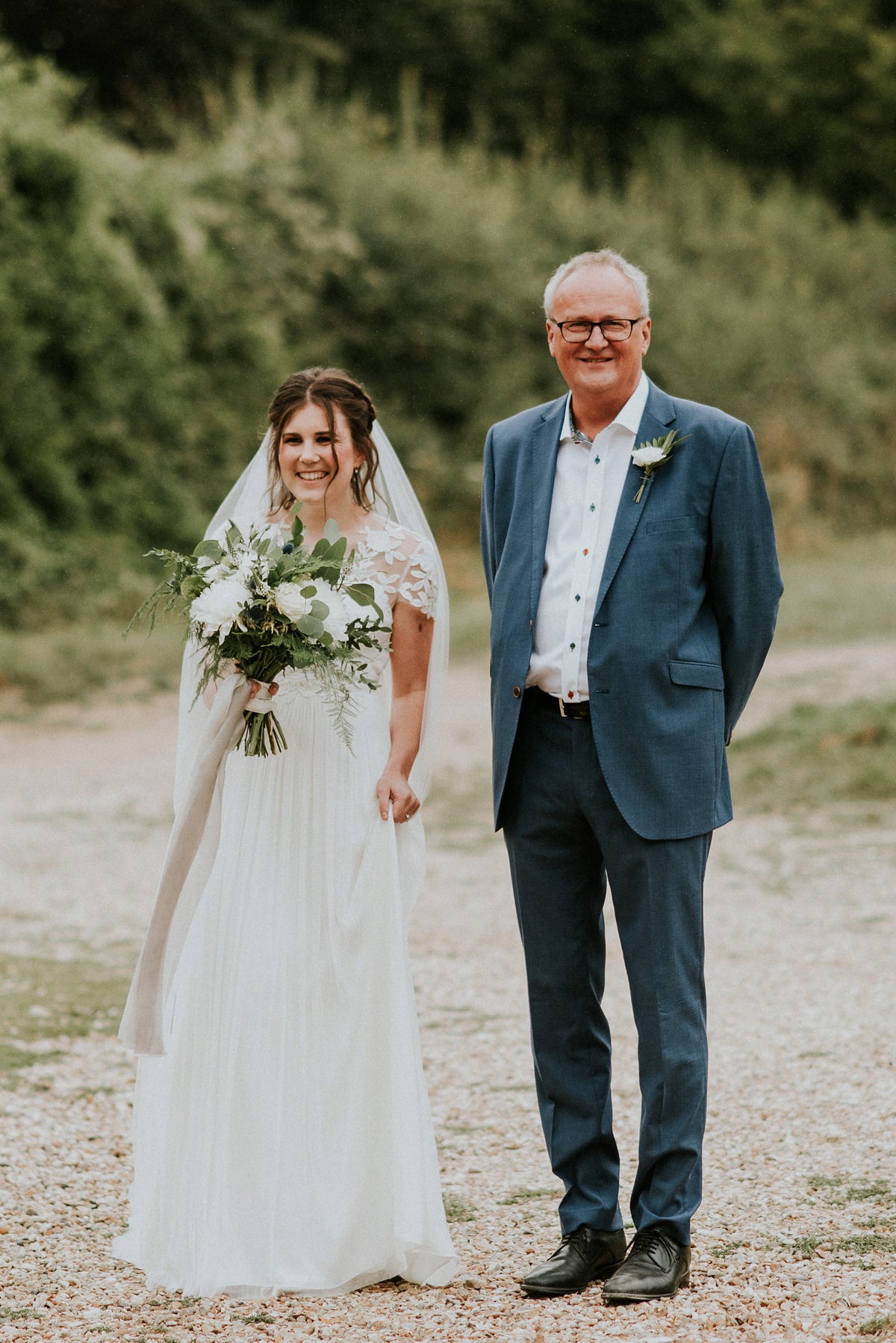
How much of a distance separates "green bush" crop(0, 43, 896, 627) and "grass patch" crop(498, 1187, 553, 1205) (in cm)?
1110

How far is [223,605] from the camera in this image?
347cm

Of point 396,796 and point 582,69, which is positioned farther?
point 582,69

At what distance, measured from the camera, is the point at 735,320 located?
24656mm

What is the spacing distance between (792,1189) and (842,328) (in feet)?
80.8

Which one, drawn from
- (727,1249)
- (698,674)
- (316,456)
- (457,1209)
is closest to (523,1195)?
(457,1209)

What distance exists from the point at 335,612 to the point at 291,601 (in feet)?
0.38

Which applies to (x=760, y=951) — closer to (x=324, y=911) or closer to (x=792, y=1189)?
(x=792, y=1189)

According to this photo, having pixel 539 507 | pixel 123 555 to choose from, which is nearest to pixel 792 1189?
pixel 539 507

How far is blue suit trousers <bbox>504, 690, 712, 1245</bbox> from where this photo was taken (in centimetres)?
339

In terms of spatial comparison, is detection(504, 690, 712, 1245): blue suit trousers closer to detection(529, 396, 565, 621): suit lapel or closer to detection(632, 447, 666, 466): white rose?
detection(529, 396, 565, 621): suit lapel

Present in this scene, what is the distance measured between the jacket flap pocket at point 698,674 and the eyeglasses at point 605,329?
28.2 inches

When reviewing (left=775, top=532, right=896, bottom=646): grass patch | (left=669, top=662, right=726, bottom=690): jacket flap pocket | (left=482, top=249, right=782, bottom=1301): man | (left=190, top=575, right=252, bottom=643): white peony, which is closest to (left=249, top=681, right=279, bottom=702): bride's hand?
(left=190, top=575, right=252, bottom=643): white peony

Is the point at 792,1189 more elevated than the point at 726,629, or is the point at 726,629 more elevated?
the point at 726,629

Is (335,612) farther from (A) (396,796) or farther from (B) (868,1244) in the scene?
(B) (868,1244)
